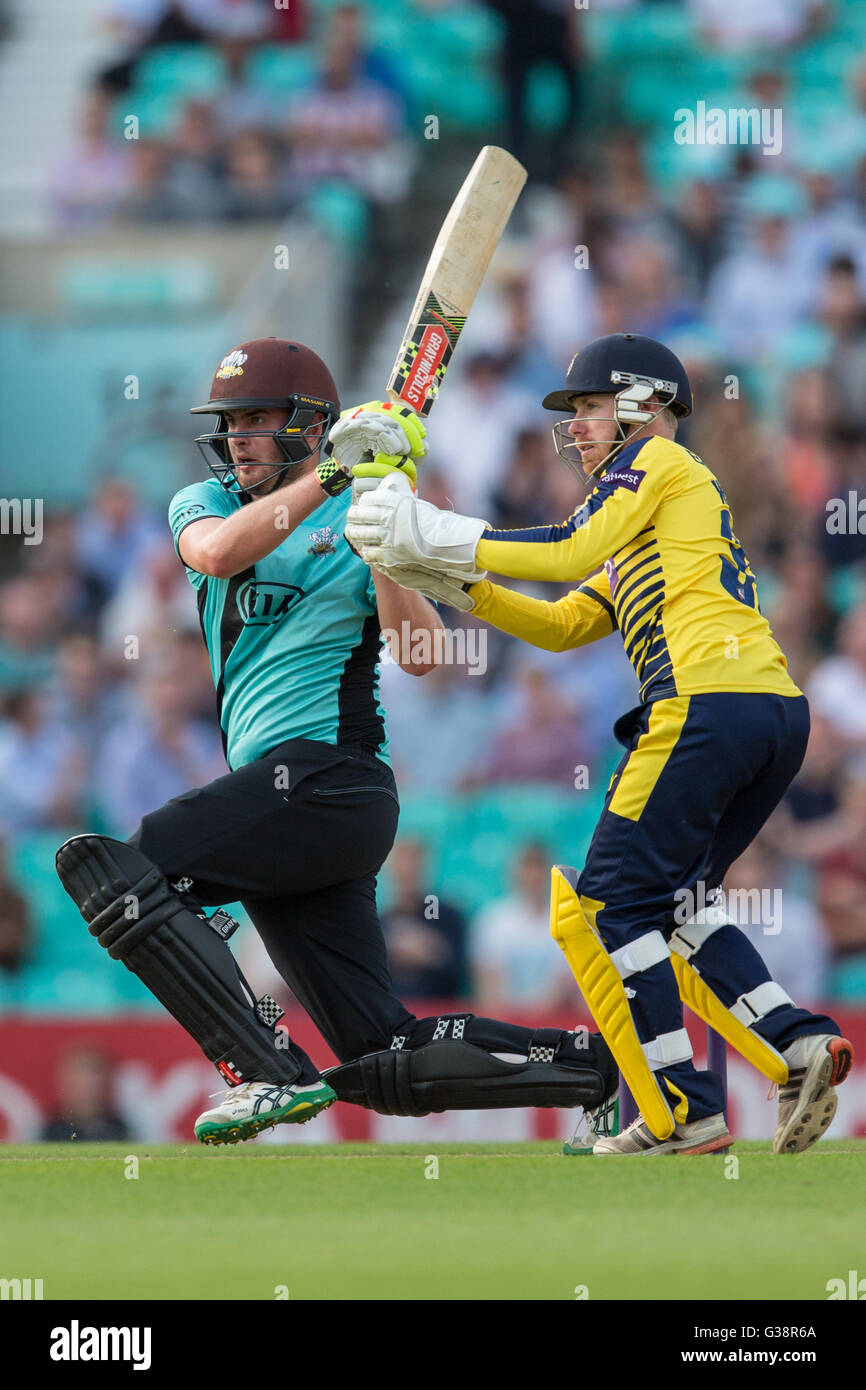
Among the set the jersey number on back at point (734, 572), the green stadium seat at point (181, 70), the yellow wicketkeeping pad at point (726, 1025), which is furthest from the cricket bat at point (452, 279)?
the green stadium seat at point (181, 70)

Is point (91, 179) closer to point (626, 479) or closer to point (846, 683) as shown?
point (846, 683)

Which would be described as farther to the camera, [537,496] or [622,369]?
[537,496]

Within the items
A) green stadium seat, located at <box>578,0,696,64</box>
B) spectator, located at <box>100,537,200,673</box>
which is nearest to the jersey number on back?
spectator, located at <box>100,537,200,673</box>

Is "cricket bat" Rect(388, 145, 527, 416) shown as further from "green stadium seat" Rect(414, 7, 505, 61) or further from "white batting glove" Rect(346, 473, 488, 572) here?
"green stadium seat" Rect(414, 7, 505, 61)

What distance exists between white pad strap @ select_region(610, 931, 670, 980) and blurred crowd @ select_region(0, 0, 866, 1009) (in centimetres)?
345

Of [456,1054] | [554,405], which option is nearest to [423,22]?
[554,405]

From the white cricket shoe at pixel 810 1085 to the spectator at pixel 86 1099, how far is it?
3682 mm

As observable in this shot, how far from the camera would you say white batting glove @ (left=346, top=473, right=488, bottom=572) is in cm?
422

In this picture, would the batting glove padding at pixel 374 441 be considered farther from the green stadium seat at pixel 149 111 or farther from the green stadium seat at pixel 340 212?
the green stadium seat at pixel 149 111

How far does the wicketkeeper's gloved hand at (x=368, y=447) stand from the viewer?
4.31m

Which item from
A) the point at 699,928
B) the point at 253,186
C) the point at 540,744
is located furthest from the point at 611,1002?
the point at 253,186

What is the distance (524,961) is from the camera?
25.8 ft

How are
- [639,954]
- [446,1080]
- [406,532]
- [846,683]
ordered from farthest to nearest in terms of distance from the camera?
[846,683], [446,1080], [639,954], [406,532]

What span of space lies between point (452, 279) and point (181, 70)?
8.30 metres
